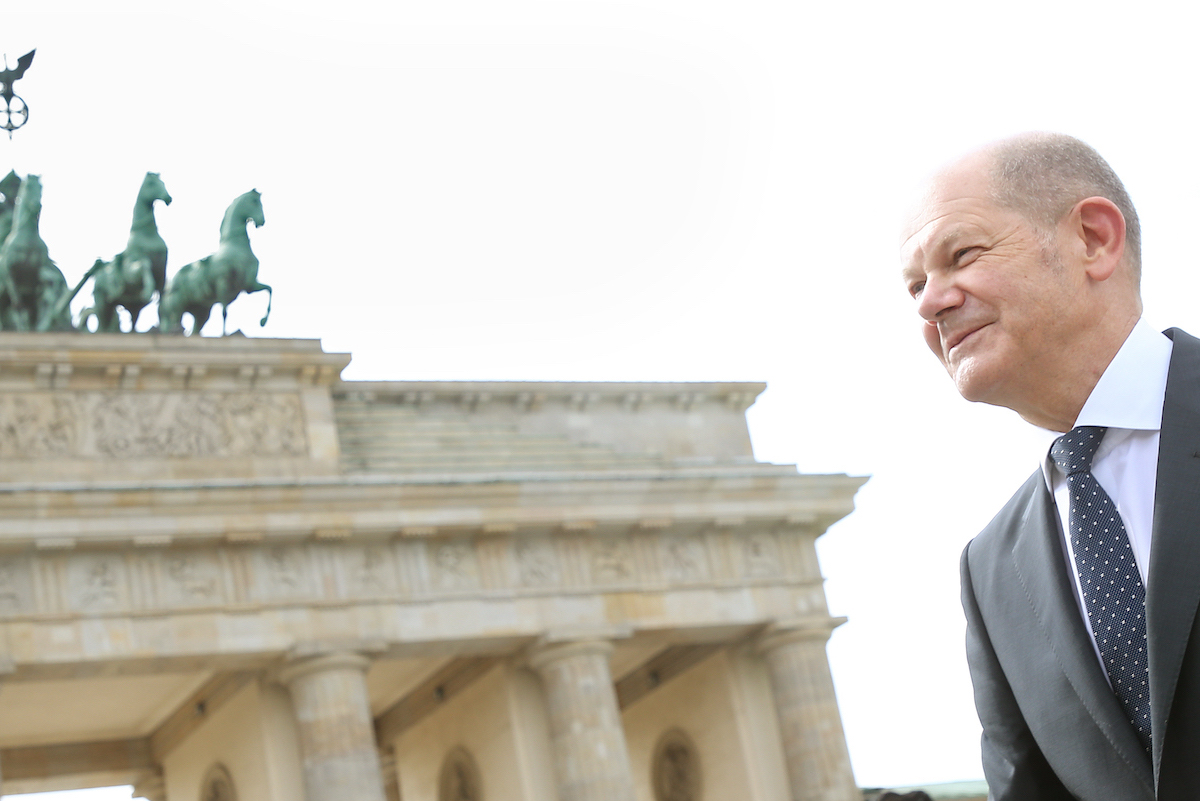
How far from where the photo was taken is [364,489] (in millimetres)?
24562

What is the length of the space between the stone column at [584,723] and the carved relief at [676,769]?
4.06 m

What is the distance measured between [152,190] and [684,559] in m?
11.1

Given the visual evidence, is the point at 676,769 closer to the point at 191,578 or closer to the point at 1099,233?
the point at 191,578

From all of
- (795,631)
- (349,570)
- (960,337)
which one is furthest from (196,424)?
(960,337)

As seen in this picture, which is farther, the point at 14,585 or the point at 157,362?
the point at 157,362

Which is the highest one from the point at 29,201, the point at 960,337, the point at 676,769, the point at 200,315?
the point at 29,201

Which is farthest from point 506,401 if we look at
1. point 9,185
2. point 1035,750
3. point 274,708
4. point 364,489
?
point 1035,750

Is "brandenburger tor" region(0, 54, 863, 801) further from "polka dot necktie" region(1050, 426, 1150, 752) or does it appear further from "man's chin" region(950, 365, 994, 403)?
"polka dot necktie" region(1050, 426, 1150, 752)

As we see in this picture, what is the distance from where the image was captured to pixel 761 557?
27.8m

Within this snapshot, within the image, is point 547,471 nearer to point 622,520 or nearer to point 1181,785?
point 622,520

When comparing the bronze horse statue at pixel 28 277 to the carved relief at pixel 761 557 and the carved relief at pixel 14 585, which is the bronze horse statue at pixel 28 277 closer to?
the carved relief at pixel 14 585

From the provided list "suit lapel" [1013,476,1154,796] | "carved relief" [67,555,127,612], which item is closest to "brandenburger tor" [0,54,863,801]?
"carved relief" [67,555,127,612]

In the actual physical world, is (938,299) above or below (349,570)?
below

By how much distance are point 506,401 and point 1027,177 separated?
26083 millimetres
